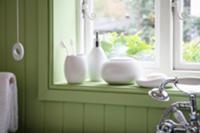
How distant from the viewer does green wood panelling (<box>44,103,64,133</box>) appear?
5.96ft

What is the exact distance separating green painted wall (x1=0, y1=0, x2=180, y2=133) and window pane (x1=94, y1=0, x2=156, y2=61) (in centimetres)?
35

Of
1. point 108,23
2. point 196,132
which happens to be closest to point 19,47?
point 108,23

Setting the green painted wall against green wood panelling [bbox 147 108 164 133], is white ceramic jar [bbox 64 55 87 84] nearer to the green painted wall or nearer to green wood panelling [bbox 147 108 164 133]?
the green painted wall

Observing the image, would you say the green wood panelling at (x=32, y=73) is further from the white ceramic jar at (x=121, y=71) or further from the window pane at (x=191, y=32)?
the window pane at (x=191, y=32)

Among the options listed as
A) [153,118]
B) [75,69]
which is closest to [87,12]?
[75,69]

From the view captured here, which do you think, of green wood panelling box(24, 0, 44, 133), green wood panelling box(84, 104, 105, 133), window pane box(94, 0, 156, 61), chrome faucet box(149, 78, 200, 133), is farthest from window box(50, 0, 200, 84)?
chrome faucet box(149, 78, 200, 133)

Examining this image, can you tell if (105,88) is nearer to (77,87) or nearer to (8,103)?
(77,87)

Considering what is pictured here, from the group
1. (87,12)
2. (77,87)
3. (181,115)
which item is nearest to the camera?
(181,115)

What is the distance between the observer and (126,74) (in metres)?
1.74

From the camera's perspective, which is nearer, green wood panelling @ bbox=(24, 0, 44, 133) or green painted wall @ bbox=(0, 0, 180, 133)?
green painted wall @ bbox=(0, 0, 180, 133)

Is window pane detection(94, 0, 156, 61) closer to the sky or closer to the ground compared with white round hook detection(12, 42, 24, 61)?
closer to the sky

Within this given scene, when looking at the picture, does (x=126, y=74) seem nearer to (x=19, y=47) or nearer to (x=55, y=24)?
(x=55, y=24)

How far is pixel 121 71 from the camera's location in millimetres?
1733

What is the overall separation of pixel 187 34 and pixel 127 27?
0.31 m
